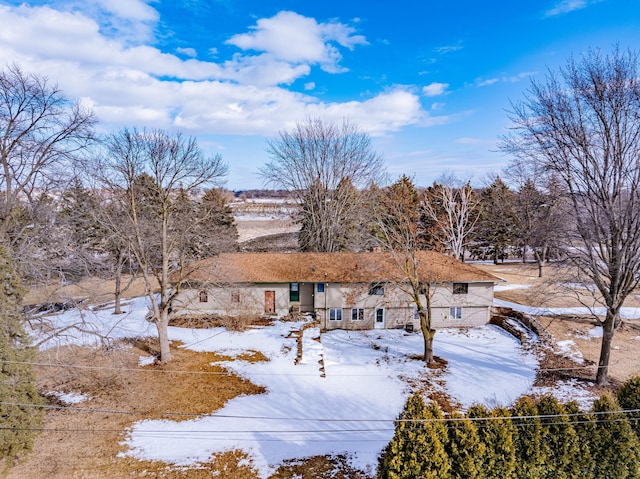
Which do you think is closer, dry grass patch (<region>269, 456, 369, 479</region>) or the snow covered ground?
dry grass patch (<region>269, 456, 369, 479</region>)

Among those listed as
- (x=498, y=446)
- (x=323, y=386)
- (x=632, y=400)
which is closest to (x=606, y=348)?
(x=632, y=400)

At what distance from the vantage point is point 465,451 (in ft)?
33.5

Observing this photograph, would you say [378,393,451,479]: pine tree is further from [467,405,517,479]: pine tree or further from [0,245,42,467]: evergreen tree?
[0,245,42,467]: evergreen tree

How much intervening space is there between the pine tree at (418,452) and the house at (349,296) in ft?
52.8

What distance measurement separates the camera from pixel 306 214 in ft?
128

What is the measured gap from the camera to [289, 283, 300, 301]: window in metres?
27.5

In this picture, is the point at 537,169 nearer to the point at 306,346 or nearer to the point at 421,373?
the point at 421,373

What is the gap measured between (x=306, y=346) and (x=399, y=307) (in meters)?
8.19

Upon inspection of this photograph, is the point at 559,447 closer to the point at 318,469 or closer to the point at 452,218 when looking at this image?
the point at 318,469

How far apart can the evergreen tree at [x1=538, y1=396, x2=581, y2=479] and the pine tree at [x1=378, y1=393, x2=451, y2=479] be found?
126 inches

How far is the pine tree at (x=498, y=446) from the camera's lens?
34.1 feet

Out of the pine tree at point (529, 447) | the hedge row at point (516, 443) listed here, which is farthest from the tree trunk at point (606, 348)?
the pine tree at point (529, 447)

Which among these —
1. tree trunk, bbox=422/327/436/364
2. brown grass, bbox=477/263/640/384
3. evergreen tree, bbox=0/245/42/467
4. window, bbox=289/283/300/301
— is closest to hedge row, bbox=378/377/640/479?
brown grass, bbox=477/263/640/384

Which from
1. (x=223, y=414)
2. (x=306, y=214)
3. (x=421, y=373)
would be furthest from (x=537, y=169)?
(x=306, y=214)
